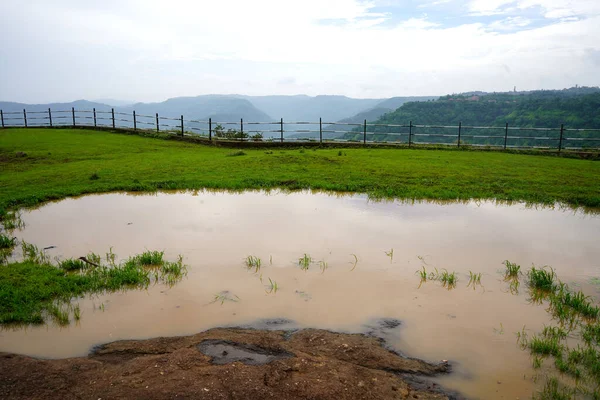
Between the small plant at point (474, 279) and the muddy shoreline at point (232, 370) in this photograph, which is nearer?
the muddy shoreline at point (232, 370)

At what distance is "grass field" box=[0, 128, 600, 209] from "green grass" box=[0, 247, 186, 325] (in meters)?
4.77

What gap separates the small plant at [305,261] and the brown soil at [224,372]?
198cm

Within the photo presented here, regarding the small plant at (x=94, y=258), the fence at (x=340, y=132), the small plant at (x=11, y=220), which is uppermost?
the fence at (x=340, y=132)

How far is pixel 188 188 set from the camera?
39.4 ft

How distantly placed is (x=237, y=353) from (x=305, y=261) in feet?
8.53

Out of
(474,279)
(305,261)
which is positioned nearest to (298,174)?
(305,261)

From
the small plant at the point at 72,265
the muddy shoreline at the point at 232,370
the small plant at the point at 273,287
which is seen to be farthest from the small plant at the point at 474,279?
the small plant at the point at 72,265

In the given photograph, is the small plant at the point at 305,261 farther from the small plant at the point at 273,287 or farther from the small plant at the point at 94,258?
the small plant at the point at 94,258

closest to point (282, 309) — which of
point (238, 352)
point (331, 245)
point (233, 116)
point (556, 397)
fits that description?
point (238, 352)

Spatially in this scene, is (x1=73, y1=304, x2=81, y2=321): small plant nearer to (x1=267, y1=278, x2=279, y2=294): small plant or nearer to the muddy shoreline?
the muddy shoreline

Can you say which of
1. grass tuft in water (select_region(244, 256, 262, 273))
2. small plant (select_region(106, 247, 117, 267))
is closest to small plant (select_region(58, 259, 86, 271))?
small plant (select_region(106, 247, 117, 267))

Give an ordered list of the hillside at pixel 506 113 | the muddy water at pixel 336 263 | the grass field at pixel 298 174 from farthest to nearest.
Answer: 1. the hillside at pixel 506 113
2. the grass field at pixel 298 174
3. the muddy water at pixel 336 263

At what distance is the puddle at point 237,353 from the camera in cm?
398

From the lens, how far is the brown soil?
11.2ft
